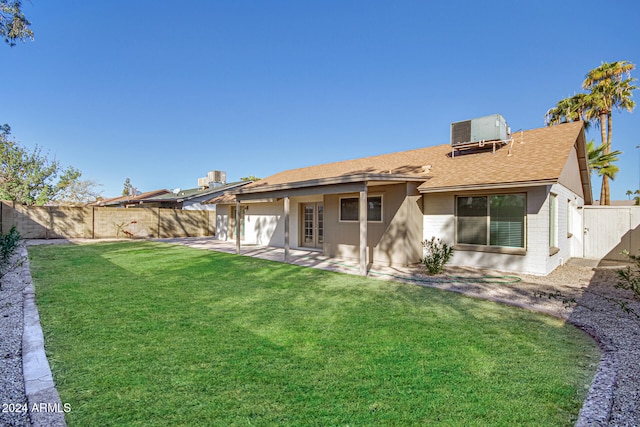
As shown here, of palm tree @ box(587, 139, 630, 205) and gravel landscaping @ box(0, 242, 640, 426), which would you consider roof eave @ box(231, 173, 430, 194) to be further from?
palm tree @ box(587, 139, 630, 205)

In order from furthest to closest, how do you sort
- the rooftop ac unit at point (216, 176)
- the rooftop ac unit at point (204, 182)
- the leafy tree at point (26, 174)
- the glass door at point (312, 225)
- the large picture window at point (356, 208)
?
the rooftop ac unit at point (204, 182)
the rooftop ac unit at point (216, 176)
the leafy tree at point (26, 174)
the glass door at point (312, 225)
the large picture window at point (356, 208)

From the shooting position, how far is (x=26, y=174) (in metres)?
25.6

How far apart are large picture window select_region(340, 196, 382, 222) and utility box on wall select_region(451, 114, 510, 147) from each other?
360 cm

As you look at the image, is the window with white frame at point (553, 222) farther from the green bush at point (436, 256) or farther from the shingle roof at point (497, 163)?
the green bush at point (436, 256)

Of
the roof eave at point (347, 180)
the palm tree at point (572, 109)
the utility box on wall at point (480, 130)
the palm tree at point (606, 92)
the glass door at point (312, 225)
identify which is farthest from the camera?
the palm tree at point (572, 109)

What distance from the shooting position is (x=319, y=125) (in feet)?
77.3

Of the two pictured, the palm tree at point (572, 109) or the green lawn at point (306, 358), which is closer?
the green lawn at point (306, 358)

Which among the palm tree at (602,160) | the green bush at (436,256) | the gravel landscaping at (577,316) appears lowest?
the gravel landscaping at (577,316)

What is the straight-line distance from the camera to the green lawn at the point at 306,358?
95.8 inches

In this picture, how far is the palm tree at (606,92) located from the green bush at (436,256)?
13590 millimetres

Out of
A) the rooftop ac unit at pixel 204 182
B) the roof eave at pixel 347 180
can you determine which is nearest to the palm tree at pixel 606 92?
the roof eave at pixel 347 180

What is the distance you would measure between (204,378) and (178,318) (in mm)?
2088

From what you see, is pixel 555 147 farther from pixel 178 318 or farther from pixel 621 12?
pixel 178 318

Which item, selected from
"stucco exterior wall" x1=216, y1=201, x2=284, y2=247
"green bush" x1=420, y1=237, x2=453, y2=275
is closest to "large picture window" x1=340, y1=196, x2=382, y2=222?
"green bush" x1=420, y1=237, x2=453, y2=275
